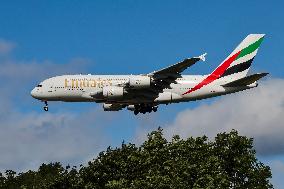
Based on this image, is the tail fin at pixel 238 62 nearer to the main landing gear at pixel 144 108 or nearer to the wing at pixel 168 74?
the wing at pixel 168 74

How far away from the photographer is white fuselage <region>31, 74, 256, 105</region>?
293 ft

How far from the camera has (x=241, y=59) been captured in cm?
10306

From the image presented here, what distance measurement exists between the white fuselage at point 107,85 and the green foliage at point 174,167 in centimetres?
486

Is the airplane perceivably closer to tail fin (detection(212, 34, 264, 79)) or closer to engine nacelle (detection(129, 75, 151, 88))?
engine nacelle (detection(129, 75, 151, 88))

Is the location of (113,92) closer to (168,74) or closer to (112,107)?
(168,74)

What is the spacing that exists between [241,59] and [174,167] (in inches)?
890

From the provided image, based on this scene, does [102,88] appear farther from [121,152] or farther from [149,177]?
[121,152]

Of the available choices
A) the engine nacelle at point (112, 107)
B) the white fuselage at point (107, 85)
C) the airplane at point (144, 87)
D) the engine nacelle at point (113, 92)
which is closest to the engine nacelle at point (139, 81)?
the airplane at point (144, 87)

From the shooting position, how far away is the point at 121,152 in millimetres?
112688

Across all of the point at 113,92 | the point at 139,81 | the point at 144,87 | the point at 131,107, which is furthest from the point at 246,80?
the point at 113,92

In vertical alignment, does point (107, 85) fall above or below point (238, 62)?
below

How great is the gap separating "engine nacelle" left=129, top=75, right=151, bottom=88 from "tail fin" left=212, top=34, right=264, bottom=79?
12373mm

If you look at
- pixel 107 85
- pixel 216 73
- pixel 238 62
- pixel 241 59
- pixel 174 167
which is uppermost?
pixel 241 59

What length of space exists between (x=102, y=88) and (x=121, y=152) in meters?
24.5
